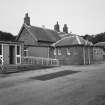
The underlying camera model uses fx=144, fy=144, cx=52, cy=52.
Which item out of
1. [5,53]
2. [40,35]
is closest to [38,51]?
[40,35]

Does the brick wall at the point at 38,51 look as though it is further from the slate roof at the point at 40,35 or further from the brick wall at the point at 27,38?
the brick wall at the point at 27,38

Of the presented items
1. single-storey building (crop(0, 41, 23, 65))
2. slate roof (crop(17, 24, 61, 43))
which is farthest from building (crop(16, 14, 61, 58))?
single-storey building (crop(0, 41, 23, 65))

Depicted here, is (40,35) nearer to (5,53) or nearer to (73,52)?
(73,52)

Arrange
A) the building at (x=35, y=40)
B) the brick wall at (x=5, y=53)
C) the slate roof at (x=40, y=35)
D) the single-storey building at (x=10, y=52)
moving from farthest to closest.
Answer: the slate roof at (x=40, y=35) → the building at (x=35, y=40) → the brick wall at (x=5, y=53) → the single-storey building at (x=10, y=52)

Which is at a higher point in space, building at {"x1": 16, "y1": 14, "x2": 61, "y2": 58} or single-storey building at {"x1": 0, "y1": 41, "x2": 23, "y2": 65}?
building at {"x1": 16, "y1": 14, "x2": 61, "y2": 58}

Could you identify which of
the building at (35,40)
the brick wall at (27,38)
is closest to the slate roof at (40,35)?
the building at (35,40)

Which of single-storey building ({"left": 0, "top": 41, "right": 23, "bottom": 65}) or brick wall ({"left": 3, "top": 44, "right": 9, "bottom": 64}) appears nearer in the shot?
single-storey building ({"left": 0, "top": 41, "right": 23, "bottom": 65})

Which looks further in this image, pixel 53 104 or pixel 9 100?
pixel 9 100

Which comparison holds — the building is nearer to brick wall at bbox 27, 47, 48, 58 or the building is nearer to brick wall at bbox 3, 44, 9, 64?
brick wall at bbox 27, 47, 48, 58

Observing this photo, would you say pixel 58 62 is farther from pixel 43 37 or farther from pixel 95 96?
pixel 95 96

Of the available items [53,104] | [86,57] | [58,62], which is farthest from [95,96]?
[86,57]

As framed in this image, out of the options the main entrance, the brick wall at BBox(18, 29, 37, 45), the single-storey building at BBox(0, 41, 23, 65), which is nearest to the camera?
the single-storey building at BBox(0, 41, 23, 65)

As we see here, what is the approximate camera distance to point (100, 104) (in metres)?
5.61

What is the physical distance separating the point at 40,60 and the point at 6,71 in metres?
9.29
